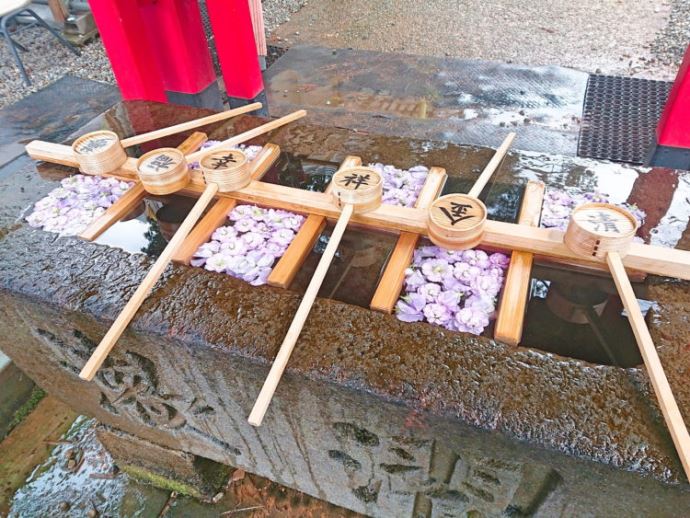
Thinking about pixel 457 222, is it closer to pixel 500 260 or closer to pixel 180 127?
pixel 500 260

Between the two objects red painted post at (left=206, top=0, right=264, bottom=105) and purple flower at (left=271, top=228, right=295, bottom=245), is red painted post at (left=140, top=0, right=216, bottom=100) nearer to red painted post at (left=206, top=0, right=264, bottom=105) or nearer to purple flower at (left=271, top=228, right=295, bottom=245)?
red painted post at (left=206, top=0, right=264, bottom=105)

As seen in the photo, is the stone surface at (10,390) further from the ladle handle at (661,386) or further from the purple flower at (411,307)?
the ladle handle at (661,386)

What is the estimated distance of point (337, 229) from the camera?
170 centimetres

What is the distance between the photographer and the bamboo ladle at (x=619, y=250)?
1.22 m

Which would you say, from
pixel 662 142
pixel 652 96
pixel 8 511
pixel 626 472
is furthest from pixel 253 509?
pixel 652 96

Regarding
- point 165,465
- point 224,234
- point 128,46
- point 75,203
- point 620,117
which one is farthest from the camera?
point 620,117

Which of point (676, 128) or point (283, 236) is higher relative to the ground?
point (283, 236)

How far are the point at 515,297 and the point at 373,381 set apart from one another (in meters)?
0.57

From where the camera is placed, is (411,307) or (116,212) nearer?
(411,307)

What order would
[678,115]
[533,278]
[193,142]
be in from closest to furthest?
[533,278] < [193,142] < [678,115]

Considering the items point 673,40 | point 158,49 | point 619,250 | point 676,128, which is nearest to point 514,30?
point 673,40

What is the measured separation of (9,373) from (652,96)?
6.19 m

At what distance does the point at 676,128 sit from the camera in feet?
9.82

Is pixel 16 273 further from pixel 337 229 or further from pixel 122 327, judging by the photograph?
pixel 337 229
